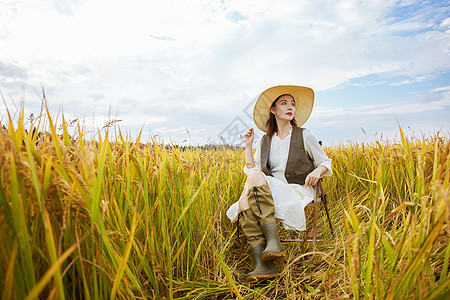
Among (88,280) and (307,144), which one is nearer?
(88,280)

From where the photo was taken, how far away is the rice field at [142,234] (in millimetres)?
976

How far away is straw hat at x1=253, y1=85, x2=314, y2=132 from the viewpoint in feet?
10.9

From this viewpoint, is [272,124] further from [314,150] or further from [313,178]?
[313,178]

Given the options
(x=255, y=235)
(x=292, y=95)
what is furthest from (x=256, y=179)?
(x=292, y=95)

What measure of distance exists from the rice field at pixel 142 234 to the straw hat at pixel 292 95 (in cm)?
92

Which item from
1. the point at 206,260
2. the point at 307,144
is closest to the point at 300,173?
the point at 307,144

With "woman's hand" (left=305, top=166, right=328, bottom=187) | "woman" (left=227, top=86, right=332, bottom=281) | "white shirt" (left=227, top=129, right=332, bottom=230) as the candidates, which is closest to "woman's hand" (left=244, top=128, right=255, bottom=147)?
"woman" (left=227, top=86, right=332, bottom=281)

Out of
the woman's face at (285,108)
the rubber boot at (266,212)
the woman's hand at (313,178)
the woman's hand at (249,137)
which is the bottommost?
the rubber boot at (266,212)

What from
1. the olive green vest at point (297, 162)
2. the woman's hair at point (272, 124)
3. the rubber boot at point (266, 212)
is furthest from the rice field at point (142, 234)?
the woman's hair at point (272, 124)

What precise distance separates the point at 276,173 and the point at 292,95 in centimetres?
97

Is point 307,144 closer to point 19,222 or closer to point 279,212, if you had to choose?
point 279,212

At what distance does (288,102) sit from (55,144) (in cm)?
257

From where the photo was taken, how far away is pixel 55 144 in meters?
1.21

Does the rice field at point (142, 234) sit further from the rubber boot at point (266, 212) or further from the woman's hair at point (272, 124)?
the woman's hair at point (272, 124)
